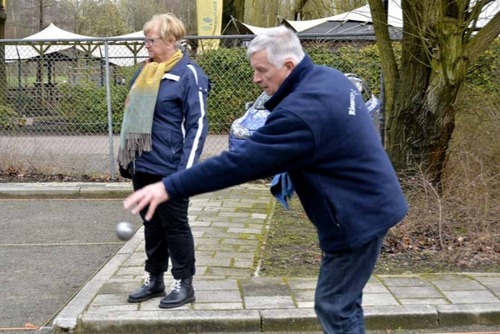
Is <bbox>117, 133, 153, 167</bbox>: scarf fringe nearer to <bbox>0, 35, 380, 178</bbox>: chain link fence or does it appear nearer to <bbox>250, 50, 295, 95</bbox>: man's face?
<bbox>250, 50, 295, 95</bbox>: man's face

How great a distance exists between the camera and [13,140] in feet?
34.4

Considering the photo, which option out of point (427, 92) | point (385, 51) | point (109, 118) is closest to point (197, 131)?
point (427, 92)

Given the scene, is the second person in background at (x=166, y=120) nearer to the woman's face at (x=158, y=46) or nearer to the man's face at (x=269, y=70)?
the woman's face at (x=158, y=46)

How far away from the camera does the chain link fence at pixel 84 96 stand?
10469 mm

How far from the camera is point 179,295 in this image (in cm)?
453

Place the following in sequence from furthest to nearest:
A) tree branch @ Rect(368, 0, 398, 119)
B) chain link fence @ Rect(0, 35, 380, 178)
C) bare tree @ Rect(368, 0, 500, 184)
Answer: chain link fence @ Rect(0, 35, 380, 178), tree branch @ Rect(368, 0, 398, 119), bare tree @ Rect(368, 0, 500, 184)

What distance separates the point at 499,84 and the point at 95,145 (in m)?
6.71

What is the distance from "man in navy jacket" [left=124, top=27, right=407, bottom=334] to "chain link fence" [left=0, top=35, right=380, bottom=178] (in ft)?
25.3

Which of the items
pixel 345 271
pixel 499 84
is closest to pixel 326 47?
pixel 499 84

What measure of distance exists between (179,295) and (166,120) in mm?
1252

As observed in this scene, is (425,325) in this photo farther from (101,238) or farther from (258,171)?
(101,238)

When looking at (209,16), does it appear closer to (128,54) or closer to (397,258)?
(128,54)

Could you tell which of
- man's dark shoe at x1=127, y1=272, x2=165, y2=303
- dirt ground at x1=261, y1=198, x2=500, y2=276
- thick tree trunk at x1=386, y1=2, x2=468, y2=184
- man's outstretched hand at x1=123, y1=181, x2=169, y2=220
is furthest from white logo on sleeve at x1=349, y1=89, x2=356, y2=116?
thick tree trunk at x1=386, y1=2, x2=468, y2=184

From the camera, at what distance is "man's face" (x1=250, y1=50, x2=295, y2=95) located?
9.41 feet
